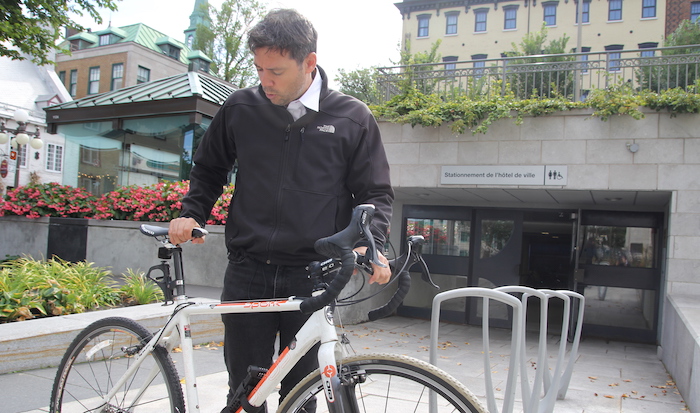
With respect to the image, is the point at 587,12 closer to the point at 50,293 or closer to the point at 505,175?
the point at 505,175

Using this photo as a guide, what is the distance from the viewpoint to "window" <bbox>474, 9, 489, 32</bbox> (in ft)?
138

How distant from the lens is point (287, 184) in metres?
2.14

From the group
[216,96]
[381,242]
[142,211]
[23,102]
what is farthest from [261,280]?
[23,102]

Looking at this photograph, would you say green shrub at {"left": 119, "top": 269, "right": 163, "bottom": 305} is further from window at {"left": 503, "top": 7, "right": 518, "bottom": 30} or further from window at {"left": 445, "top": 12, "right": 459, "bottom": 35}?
window at {"left": 445, "top": 12, "right": 459, "bottom": 35}

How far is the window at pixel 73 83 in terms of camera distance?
42469mm

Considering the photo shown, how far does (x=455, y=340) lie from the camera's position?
916cm

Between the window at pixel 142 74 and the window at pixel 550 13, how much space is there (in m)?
30.0

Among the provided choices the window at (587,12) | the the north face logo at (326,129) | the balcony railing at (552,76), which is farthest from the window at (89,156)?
the window at (587,12)

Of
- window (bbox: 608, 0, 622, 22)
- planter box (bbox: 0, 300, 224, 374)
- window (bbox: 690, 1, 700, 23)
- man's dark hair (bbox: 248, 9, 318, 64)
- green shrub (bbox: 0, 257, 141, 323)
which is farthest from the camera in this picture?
window (bbox: 608, 0, 622, 22)

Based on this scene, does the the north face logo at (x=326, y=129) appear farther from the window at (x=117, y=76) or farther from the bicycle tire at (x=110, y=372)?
the window at (x=117, y=76)

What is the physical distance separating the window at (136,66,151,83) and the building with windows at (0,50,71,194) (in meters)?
9.19

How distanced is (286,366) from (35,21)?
1036 cm

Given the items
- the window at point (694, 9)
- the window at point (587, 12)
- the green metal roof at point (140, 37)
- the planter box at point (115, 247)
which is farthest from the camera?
the green metal roof at point (140, 37)

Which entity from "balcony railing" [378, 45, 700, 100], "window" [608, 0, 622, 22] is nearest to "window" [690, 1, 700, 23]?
"window" [608, 0, 622, 22]
